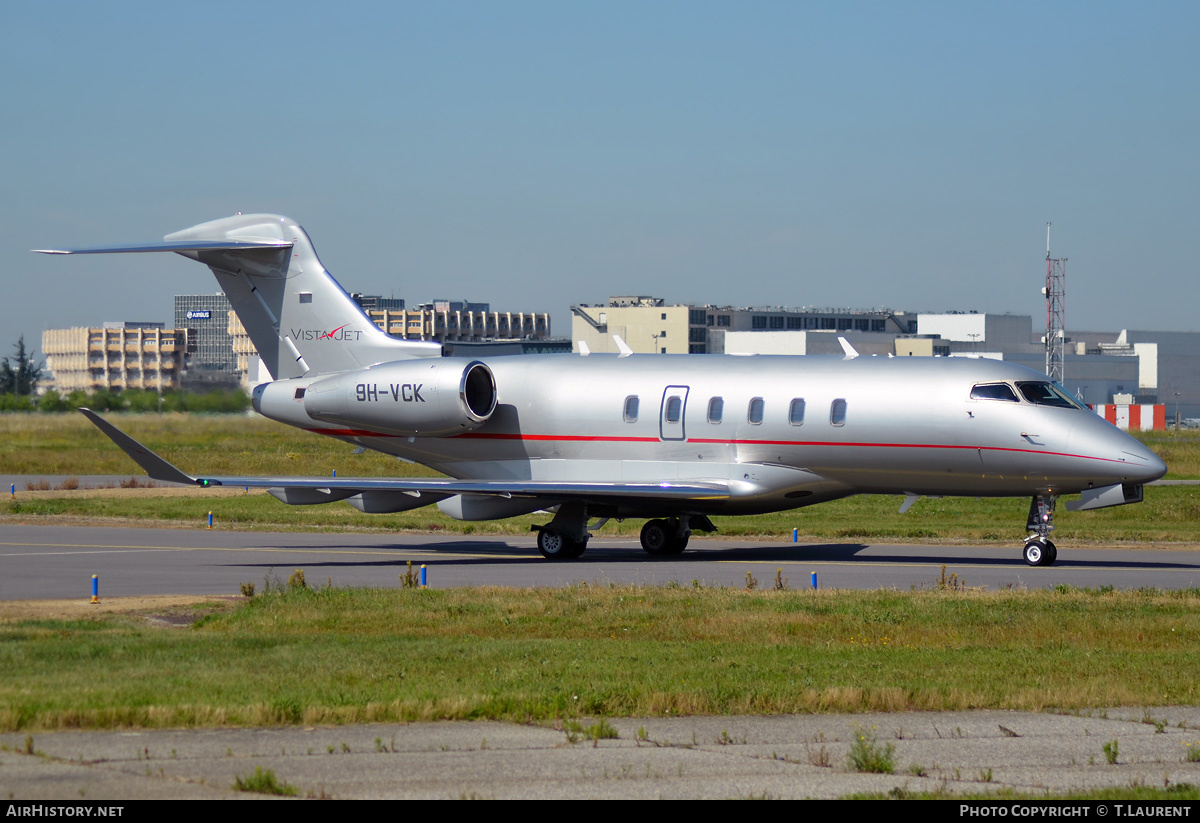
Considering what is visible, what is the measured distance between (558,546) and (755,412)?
4724 mm

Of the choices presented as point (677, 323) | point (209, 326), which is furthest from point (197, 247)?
point (677, 323)

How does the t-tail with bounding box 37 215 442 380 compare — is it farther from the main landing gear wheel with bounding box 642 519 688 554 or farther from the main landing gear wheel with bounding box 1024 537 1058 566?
the main landing gear wheel with bounding box 1024 537 1058 566

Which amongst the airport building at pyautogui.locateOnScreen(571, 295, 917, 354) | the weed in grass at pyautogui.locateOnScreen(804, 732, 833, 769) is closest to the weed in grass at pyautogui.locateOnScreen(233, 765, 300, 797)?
the weed in grass at pyautogui.locateOnScreen(804, 732, 833, 769)

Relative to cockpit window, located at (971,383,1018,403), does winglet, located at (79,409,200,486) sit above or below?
below

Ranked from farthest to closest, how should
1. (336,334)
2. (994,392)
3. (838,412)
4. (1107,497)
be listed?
1. (336,334)
2. (838,412)
3. (994,392)
4. (1107,497)

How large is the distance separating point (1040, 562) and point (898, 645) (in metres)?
10.3

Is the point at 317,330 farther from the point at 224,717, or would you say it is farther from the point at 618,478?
the point at 224,717

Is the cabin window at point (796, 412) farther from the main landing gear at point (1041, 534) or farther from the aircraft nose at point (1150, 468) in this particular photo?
the aircraft nose at point (1150, 468)

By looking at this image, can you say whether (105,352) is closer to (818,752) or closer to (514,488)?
(514,488)

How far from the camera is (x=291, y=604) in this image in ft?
58.7

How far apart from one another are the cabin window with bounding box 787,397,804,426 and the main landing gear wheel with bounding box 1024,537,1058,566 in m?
4.61

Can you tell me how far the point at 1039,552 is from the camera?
957 inches

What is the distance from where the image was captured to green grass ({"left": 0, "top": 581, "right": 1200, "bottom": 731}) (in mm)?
11211

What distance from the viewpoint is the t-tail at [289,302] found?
98.3 ft
